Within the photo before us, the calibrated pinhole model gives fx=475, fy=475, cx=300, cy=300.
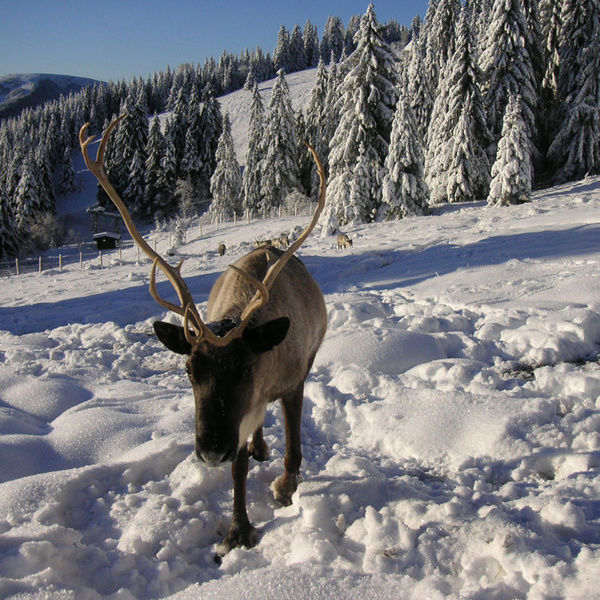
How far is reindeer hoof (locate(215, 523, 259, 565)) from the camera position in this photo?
3045 mm

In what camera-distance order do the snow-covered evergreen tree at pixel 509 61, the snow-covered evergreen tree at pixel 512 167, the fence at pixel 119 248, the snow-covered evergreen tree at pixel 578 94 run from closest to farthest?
the snow-covered evergreen tree at pixel 512 167 → the snow-covered evergreen tree at pixel 578 94 → the snow-covered evergreen tree at pixel 509 61 → the fence at pixel 119 248

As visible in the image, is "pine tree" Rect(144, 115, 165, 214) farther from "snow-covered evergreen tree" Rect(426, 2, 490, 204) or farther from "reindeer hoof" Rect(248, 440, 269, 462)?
"reindeer hoof" Rect(248, 440, 269, 462)

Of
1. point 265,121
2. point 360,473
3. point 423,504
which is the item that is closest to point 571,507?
point 423,504

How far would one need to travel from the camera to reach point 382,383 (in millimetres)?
5223

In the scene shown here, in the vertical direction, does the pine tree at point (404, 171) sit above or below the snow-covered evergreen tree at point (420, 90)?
below

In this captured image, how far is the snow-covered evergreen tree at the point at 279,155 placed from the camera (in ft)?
157

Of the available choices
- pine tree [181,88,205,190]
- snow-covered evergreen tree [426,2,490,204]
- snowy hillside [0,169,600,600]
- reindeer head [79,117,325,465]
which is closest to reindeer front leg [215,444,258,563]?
snowy hillside [0,169,600,600]

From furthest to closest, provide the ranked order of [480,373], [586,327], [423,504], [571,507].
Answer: [586,327] < [480,373] < [423,504] < [571,507]

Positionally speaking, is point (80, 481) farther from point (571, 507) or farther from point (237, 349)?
point (571, 507)

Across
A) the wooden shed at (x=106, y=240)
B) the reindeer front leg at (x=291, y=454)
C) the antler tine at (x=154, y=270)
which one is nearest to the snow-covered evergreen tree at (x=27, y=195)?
the wooden shed at (x=106, y=240)

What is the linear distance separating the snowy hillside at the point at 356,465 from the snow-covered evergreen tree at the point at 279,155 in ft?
139

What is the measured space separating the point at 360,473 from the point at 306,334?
1.20 metres

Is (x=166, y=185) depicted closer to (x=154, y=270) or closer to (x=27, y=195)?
(x=27, y=195)

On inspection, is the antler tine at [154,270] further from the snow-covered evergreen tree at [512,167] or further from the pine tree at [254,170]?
the pine tree at [254,170]
